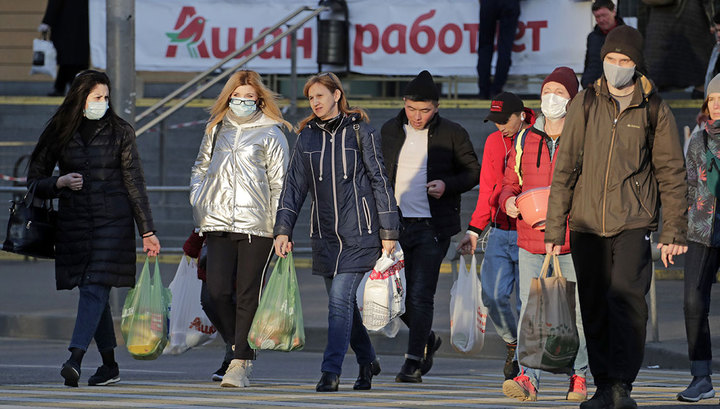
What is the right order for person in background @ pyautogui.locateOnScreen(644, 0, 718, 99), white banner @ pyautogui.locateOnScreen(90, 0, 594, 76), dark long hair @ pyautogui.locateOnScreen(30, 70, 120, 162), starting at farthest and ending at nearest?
white banner @ pyautogui.locateOnScreen(90, 0, 594, 76) < person in background @ pyautogui.locateOnScreen(644, 0, 718, 99) < dark long hair @ pyautogui.locateOnScreen(30, 70, 120, 162)

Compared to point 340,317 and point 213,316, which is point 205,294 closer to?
point 213,316

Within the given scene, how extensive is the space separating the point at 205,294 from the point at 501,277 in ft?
5.74

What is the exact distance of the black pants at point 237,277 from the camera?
342 inches

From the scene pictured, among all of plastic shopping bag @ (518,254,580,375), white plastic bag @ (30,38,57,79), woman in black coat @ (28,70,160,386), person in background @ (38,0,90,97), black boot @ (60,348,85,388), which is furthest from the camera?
person in background @ (38,0,90,97)

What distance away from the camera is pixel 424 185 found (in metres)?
9.47

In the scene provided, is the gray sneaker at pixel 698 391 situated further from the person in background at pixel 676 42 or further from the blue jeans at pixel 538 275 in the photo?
the person in background at pixel 676 42

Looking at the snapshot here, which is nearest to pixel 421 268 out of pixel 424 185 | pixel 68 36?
pixel 424 185

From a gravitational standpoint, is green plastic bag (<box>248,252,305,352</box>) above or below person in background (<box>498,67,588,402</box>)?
below

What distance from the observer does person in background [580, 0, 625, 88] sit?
14.1 metres

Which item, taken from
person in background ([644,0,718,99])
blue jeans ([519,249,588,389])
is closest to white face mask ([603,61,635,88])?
blue jeans ([519,249,588,389])

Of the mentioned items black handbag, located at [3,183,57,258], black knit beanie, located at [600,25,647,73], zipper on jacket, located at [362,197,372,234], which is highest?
black knit beanie, located at [600,25,647,73]

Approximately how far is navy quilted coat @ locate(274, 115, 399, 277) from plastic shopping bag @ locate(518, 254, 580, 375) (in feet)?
Answer: 3.66

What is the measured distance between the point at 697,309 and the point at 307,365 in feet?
11.4

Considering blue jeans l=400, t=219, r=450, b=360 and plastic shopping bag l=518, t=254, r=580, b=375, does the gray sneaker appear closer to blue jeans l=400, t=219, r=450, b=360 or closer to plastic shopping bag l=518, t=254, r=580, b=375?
plastic shopping bag l=518, t=254, r=580, b=375
